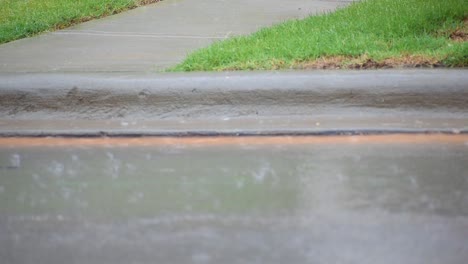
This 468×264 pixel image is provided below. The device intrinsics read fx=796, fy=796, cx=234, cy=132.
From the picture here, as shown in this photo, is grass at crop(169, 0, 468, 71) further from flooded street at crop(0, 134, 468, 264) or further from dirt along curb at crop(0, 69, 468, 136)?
flooded street at crop(0, 134, 468, 264)

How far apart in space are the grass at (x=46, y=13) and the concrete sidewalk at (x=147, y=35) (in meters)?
0.20

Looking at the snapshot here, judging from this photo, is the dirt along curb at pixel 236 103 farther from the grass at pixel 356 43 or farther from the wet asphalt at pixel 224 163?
the grass at pixel 356 43

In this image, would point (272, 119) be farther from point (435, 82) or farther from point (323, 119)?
point (435, 82)

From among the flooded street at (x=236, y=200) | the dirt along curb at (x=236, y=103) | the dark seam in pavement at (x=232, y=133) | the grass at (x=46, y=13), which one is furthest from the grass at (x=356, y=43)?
the grass at (x=46, y=13)

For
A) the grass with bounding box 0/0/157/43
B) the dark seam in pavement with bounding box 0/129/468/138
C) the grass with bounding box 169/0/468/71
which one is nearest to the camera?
the dark seam in pavement with bounding box 0/129/468/138

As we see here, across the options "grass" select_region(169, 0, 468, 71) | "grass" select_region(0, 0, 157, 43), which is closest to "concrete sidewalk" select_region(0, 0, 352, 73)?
"grass" select_region(0, 0, 157, 43)

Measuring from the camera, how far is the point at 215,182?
4555 mm

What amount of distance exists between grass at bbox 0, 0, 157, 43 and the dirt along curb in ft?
7.78

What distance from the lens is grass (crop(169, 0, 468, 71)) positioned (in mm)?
6230

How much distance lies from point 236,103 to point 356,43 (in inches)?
56.9

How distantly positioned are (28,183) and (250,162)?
52.1 inches

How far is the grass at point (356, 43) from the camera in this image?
20.4 feet

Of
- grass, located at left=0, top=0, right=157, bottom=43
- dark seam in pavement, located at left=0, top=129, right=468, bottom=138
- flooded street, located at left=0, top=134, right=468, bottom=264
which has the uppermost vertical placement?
flooded street, located at left=0, top=134, right=468, bottom=264

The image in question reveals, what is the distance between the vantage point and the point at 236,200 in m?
4.27
